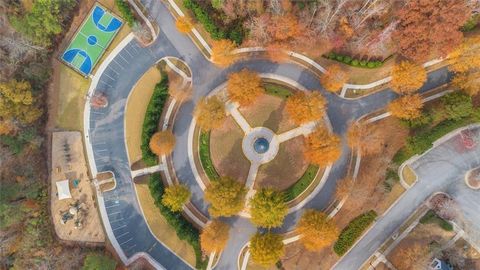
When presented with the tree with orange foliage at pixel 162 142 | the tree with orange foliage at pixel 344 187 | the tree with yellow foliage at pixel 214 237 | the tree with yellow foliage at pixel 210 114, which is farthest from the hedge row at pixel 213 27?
the tree with yellow foliage at pixel 214 237

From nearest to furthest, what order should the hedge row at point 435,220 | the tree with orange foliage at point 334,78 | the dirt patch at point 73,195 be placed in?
the tree with orange foliage at point 334,78 < the hedge row at point 435,220 < the dirt patch at point 73,195

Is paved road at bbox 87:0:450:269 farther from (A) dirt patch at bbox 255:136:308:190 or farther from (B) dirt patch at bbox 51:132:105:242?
(A) dirt patch at bbox 255:136:308:190

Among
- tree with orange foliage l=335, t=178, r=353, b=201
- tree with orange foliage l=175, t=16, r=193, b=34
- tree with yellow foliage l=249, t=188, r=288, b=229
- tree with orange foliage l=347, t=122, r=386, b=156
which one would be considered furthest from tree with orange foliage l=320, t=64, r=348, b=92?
tree with orange foliage l=175, t=16, r=193, b=34

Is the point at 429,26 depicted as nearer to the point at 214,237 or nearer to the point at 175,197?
the point at 214,237

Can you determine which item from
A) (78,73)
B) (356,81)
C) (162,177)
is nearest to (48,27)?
(78,73)

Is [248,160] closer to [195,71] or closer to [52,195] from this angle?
[195,71]

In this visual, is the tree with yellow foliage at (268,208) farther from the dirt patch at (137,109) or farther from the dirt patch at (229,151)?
the dirt patch at (137,109)
